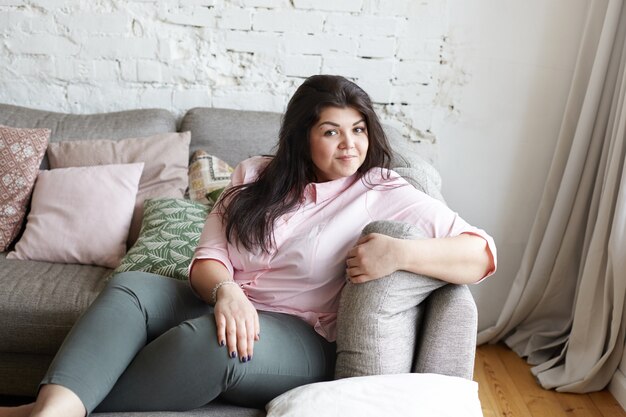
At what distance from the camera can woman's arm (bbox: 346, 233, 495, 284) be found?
1.56 meters

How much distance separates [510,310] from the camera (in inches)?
115

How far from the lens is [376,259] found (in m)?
1.56

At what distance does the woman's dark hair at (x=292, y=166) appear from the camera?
1763 mm

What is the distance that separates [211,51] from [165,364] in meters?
1.67

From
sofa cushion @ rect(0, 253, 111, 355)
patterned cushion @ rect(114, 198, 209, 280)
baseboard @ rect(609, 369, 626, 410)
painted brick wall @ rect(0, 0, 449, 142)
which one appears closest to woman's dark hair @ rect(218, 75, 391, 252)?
patterned cushion @ rect(114, 198, 209, 280)

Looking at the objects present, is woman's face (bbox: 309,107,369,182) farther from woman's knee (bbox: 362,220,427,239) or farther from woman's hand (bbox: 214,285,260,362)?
woman's hand (bbox: 214,285,260,362)

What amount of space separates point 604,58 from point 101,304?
76.8 inches

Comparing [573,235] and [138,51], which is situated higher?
[138,51]

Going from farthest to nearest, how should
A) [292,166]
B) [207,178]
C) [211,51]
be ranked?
1. [211,51]
2. [207,178]
3. [292,166]

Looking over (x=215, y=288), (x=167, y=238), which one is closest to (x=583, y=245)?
(x=167, y=238)

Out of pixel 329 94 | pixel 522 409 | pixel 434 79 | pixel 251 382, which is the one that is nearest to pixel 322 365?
pixel 251 382

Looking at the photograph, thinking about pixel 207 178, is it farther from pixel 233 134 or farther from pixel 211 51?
pixel 211 51

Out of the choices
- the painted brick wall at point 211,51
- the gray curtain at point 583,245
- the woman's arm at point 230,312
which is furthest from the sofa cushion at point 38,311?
the gray curtain at point 583,245

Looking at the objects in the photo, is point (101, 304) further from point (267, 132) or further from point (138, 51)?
point (138, 51)
